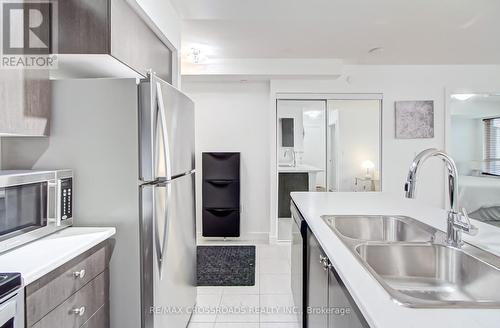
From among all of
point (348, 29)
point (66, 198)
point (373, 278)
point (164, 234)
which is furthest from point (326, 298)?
point (348, 29)

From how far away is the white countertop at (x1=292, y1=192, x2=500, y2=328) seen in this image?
25.9 inches

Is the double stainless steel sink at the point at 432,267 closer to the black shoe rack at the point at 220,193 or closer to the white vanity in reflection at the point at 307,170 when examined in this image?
the white vanity in reflection at the point at 307,170

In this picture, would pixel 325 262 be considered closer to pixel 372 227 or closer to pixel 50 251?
pixel 372 227

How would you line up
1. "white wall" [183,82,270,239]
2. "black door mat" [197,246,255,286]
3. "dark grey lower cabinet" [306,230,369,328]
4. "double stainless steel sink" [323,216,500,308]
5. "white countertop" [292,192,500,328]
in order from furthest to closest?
"white wall" [183,82,270,239] < "black door mat" [197,246,255,286] < "double stainless steel sink" [323,216,500,308] < "dark grey lower cabinet" [306,230,369,328] < "white countertop" [292,192,500,328]

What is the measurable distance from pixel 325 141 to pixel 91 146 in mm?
3259

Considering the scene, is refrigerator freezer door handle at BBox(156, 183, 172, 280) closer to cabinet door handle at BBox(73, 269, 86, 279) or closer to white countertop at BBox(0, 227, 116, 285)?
white countertop at BBox(0, 227, 116, 285)

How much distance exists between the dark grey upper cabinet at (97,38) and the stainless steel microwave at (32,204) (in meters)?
0.61

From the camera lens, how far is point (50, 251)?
3.86ft

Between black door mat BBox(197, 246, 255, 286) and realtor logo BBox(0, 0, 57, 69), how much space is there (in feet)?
7.70

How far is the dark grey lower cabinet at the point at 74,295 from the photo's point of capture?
3.34 feet

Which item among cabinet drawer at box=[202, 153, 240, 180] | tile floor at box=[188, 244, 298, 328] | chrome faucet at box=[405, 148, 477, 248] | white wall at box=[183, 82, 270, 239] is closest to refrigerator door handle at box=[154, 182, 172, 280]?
tile floor at box=[188, 244, 298, 328]

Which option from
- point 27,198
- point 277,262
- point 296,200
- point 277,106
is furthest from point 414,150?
point 27,198

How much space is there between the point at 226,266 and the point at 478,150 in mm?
4200

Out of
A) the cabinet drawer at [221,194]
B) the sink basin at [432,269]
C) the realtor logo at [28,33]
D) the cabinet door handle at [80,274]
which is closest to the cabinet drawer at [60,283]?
the cabinet door handle at [80,274]
